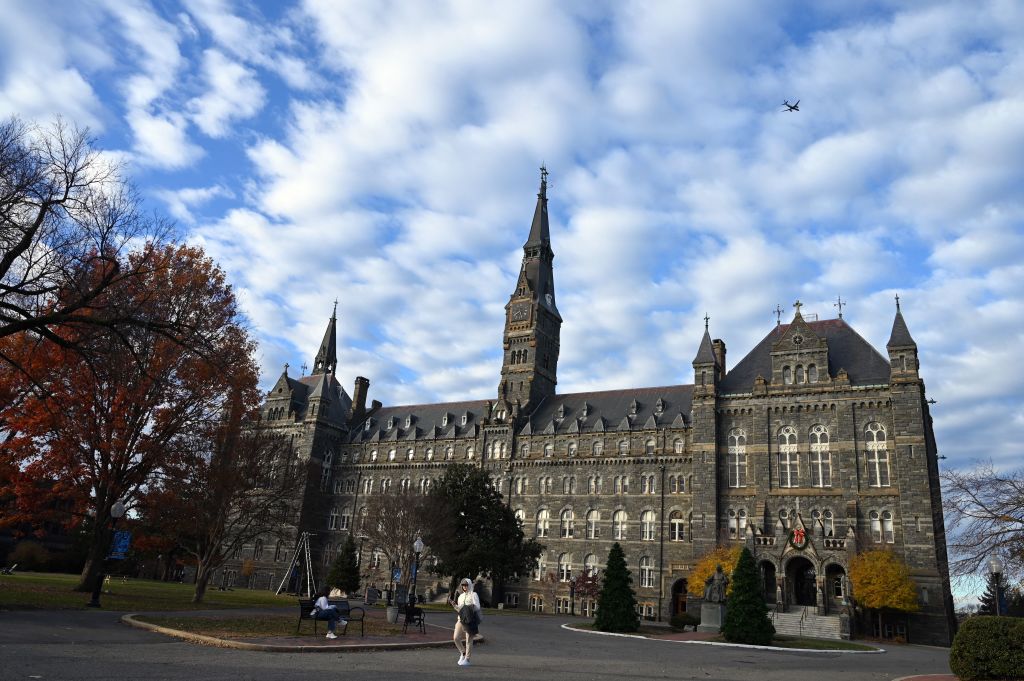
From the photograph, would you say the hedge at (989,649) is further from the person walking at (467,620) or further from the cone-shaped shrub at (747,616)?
the cone-shaped shrub at (747,616)

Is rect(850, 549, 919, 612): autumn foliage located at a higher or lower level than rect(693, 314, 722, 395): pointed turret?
lower

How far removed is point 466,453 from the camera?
7700 centimetres

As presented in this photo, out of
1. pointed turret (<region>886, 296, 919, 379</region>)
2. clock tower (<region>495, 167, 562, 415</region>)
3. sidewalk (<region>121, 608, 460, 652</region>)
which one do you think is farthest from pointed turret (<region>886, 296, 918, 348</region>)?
sidewalk (<region>121, 608, 460, 652</region>)

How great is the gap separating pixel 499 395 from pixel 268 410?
29.0 meters

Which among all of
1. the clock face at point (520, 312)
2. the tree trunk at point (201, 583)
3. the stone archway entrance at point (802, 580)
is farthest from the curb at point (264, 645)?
the clock face at point (520, 312)

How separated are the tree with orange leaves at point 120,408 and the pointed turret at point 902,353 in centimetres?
4456

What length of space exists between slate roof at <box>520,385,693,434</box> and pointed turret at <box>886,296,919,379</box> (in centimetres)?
1784

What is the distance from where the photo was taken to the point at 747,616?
34.1 metres

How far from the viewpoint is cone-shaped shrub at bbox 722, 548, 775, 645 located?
111 feet

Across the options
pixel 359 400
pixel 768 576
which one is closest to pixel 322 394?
pixel 359 400

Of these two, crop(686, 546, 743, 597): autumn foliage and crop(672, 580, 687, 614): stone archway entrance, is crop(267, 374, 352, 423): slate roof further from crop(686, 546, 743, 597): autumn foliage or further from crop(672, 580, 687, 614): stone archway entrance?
crop(686, 546, 743, 597): autumn foliage

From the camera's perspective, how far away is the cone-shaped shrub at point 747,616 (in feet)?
111

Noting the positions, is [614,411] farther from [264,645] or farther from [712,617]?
[264,645]

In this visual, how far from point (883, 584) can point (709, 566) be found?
1102cm
